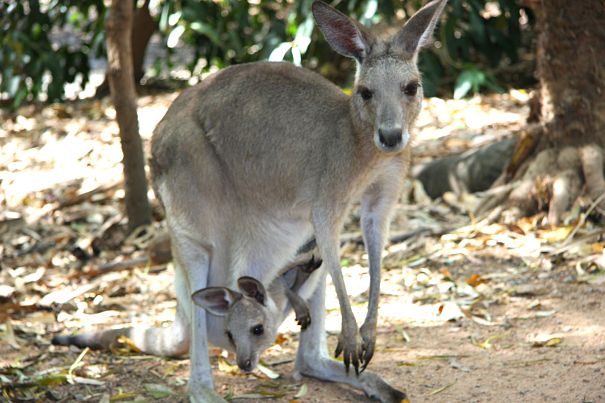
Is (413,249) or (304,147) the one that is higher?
(304,147)

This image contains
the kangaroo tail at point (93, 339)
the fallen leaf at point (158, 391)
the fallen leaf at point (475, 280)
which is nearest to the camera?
the fallen leaf at point (158, 391)

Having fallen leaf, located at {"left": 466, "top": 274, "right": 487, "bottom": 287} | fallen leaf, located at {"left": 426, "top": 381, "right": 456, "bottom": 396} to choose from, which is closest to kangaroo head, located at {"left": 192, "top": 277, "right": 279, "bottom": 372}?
fallen leaf, located at {"left": 426, "top": 381, "right": 456, "bottom": 396}

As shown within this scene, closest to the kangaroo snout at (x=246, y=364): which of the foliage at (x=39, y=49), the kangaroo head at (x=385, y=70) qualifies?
the kangaroo head at (x=385, y=70)

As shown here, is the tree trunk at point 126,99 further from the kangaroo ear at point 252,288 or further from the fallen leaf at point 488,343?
the fallen leaf at point 488,343

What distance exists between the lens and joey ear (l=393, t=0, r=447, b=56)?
333cm

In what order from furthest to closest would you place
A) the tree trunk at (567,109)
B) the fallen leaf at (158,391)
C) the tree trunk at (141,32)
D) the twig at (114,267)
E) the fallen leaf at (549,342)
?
the tree trunk at (141,32) < the twig at (114,267) < the tree trunk at (567,109) < the fallen leaf at (549,342) < the fallen leaf at (158,391)

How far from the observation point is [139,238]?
588cm

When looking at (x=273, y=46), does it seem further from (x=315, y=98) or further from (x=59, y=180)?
(x=315, y=98)

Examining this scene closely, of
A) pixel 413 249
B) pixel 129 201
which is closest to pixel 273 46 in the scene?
pixel 129 201

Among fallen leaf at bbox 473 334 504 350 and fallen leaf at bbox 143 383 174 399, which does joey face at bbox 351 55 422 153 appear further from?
fallen leaf at bbox 143 383 174 399

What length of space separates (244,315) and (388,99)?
1.03 meters

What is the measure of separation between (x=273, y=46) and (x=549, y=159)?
2.42 metres

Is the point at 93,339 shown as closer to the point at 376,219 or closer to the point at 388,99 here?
the point at 376,219

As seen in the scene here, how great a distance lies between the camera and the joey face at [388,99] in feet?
10.2
